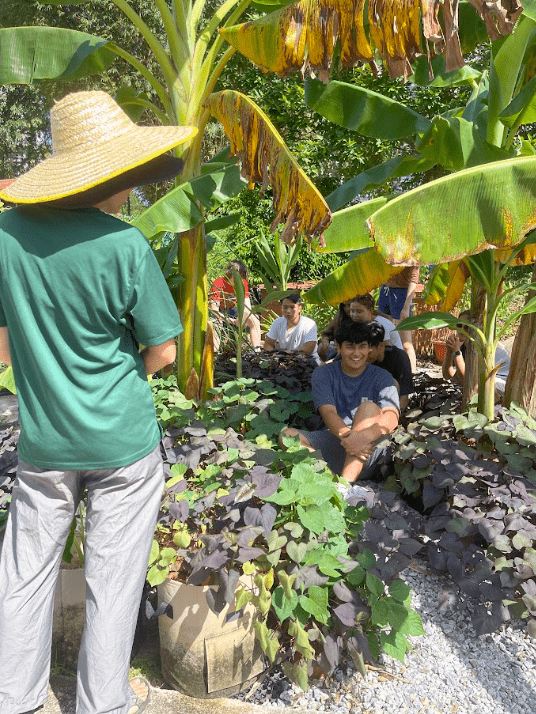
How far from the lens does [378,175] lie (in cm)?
402

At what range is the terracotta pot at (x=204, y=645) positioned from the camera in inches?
86.8

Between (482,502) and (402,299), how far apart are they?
401 centimetres

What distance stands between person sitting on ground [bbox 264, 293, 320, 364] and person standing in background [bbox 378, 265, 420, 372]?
2.52 feet

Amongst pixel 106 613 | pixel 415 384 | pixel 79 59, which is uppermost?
pixel 79 59

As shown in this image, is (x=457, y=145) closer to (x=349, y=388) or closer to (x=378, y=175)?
(x=378, y=175)

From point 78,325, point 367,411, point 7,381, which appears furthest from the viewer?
point 367,411

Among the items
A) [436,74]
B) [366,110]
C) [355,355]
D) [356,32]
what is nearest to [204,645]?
[355,355]

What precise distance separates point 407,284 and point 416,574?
3.59m

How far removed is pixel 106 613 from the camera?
74.2 inches

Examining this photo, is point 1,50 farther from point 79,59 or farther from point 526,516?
point 526,516

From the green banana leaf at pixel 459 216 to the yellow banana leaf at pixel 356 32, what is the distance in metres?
0.50

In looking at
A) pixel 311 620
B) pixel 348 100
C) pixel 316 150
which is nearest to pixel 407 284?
pixel 348 100

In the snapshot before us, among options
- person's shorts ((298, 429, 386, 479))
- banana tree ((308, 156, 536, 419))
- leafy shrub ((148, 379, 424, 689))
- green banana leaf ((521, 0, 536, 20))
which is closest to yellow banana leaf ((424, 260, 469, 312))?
person's shorts ((298, 429, 386, 479))

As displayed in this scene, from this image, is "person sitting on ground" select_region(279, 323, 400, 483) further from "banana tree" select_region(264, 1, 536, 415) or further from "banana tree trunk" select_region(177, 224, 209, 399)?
"banana tree trunk" select_region(177, 224, 209, 399)
